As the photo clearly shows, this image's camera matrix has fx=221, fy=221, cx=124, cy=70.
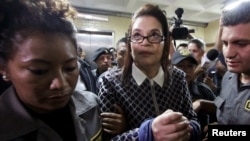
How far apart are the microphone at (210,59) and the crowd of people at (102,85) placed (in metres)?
1.10

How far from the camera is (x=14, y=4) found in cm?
56

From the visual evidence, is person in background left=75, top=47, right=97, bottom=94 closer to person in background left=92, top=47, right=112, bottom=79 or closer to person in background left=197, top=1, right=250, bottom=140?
person in background left=197, top=1, right=250, bottom=140

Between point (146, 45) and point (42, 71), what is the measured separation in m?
0.51

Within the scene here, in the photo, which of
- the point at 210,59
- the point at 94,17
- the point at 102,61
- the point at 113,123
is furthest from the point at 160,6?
the point at 113,123

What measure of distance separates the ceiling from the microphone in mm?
2471

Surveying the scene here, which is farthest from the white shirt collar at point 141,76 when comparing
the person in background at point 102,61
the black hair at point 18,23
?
the person in background at point 102,61

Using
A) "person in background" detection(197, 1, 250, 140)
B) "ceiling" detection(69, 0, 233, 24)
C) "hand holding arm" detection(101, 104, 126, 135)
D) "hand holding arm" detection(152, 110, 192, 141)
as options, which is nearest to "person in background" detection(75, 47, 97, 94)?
"hand holding arm" detection(101, 104, 126, 135)

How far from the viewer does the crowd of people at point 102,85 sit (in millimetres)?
552

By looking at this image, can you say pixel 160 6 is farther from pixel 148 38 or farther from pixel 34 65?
pixel 34 65

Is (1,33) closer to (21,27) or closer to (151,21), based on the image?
(21,27)

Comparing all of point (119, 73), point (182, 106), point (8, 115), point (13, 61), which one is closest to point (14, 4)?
point (13, 61)

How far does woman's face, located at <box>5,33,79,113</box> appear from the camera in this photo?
54 cm

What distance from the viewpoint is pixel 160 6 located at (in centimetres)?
502

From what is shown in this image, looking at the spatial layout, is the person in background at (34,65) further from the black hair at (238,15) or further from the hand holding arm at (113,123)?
the black hair at (238,15)
